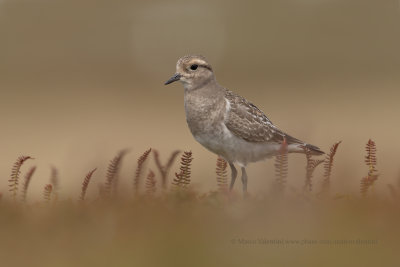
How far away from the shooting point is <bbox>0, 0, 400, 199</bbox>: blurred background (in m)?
14.7

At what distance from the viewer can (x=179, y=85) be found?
5294cm

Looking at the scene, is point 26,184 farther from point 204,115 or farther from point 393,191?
point 393,191

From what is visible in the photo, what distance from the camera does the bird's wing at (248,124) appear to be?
10172 mm

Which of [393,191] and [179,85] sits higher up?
[179,85]

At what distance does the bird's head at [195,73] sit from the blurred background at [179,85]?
1420 mm

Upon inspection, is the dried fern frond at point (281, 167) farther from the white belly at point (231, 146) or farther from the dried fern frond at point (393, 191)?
the white belly at point (231, 146)

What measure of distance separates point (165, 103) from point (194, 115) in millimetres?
32044

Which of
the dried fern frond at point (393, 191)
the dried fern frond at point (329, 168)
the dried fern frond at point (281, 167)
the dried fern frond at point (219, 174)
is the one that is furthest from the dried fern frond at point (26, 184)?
the dried fern frond at point (393, 191)

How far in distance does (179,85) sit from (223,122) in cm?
4302

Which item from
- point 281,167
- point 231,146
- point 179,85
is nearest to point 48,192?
point 281,167

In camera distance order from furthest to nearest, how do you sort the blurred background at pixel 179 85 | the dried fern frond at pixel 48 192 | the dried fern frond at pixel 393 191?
the blurred background at pixel 179 85 < the dried fern frond at pixel 48 192 < the dried fern frond at pixel 393 191

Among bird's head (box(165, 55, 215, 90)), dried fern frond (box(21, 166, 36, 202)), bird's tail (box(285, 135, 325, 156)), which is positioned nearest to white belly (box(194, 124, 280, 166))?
bird's tail (box(285, 135, 325, 156))

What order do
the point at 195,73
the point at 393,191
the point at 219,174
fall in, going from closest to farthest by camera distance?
the point at 393,191 → the point at 219,174 → the point at 195,73

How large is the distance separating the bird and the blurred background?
371 mm
